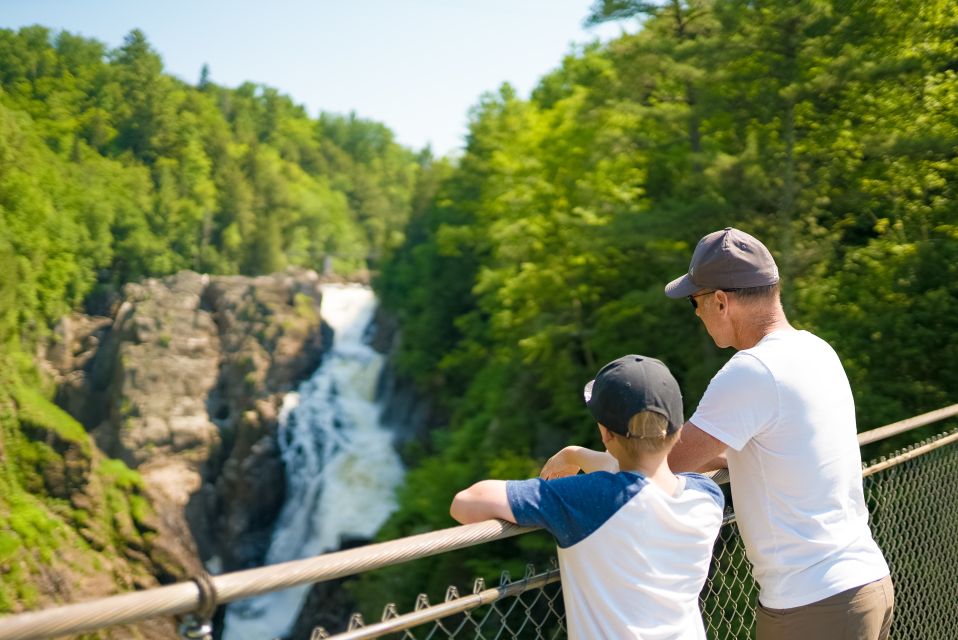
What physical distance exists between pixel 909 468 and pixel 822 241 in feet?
33.8

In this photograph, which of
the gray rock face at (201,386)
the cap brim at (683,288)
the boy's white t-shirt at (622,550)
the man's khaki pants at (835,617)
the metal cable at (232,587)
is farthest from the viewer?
the gray rock face at (201,386)

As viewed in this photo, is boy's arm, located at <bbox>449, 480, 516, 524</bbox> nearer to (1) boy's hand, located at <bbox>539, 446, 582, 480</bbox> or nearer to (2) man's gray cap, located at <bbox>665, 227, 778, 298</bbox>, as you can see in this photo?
(1) boy's hand, located at <bbox>539, 446, 582, 480</bbox>

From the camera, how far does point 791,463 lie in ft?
6.91

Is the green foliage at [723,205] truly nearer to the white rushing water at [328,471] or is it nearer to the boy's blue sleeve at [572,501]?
the white rushing water at [328,471]

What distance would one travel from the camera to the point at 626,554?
1785mm

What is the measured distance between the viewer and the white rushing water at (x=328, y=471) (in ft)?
84.3

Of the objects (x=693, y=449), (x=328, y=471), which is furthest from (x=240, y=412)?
(x=693, y=449)

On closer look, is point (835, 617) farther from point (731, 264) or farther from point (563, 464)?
point (731, 264)

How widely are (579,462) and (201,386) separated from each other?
122 ft

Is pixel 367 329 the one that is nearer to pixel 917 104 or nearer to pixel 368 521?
pixel 368 521

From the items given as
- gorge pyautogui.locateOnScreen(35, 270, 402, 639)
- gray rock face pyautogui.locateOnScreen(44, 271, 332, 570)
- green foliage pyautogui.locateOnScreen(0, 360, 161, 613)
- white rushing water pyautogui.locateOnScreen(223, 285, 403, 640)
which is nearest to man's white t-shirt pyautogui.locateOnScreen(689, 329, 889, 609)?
green foliage pyautogui.locateOnScreen(0, 360, 161, 613)

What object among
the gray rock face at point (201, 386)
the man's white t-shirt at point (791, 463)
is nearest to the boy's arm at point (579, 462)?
the man's white t-shirt at point (791, 463)

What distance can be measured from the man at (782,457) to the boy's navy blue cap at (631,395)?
235mm

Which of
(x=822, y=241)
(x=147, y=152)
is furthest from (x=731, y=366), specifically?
(x=147, y=152)
